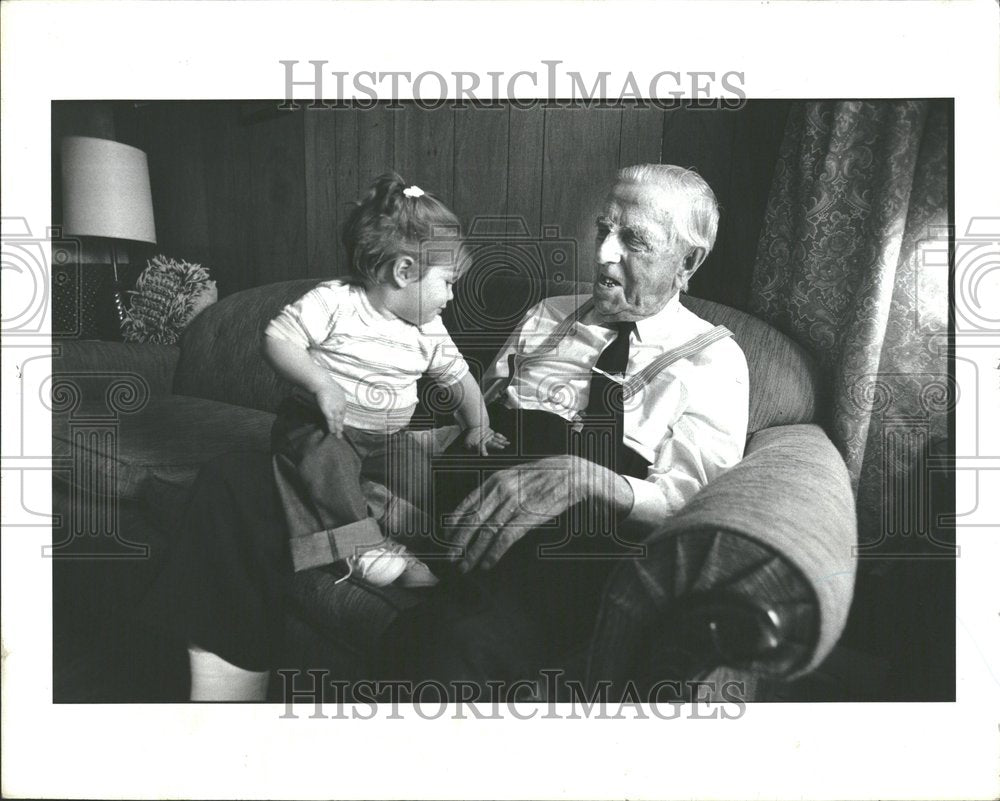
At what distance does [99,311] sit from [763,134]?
4.87 feet

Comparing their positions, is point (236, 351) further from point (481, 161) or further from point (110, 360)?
point (481, 161)

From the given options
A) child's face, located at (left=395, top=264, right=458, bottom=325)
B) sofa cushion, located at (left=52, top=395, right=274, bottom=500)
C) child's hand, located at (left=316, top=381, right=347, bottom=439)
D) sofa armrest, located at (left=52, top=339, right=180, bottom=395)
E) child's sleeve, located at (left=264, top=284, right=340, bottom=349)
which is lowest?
sofa cushion, located at (left=52, top=395, right=274, bottom=500)

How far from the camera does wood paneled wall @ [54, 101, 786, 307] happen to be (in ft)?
5.38

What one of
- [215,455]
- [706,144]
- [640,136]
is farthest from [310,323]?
[706,144]

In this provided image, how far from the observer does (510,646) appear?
4.99 ft

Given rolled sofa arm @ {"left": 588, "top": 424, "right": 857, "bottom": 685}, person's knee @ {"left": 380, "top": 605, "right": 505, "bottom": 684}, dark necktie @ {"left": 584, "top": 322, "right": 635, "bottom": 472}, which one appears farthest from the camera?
dark necktie @ {"left": 584, "top": 322, "right": 635, "bottom": 472}

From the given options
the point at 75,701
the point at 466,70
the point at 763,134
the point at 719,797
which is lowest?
the point at 719,797

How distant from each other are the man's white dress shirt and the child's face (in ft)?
0.57

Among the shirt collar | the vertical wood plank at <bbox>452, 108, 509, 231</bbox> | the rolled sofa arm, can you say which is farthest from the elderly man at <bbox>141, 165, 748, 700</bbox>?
the vertical wood plank at <bbox>452, 108, 509, 231</bbox>

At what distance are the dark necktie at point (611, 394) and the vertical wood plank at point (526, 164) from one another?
1.01 ft

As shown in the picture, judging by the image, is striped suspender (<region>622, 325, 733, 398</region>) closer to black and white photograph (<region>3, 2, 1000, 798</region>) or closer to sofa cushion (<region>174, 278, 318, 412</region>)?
black and white photograph (<region>3, 2, 1000, 798</region>)

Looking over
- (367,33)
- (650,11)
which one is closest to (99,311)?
(367,33)

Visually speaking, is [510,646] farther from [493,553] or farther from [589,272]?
[589,272]

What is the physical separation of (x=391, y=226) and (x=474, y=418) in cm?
44
